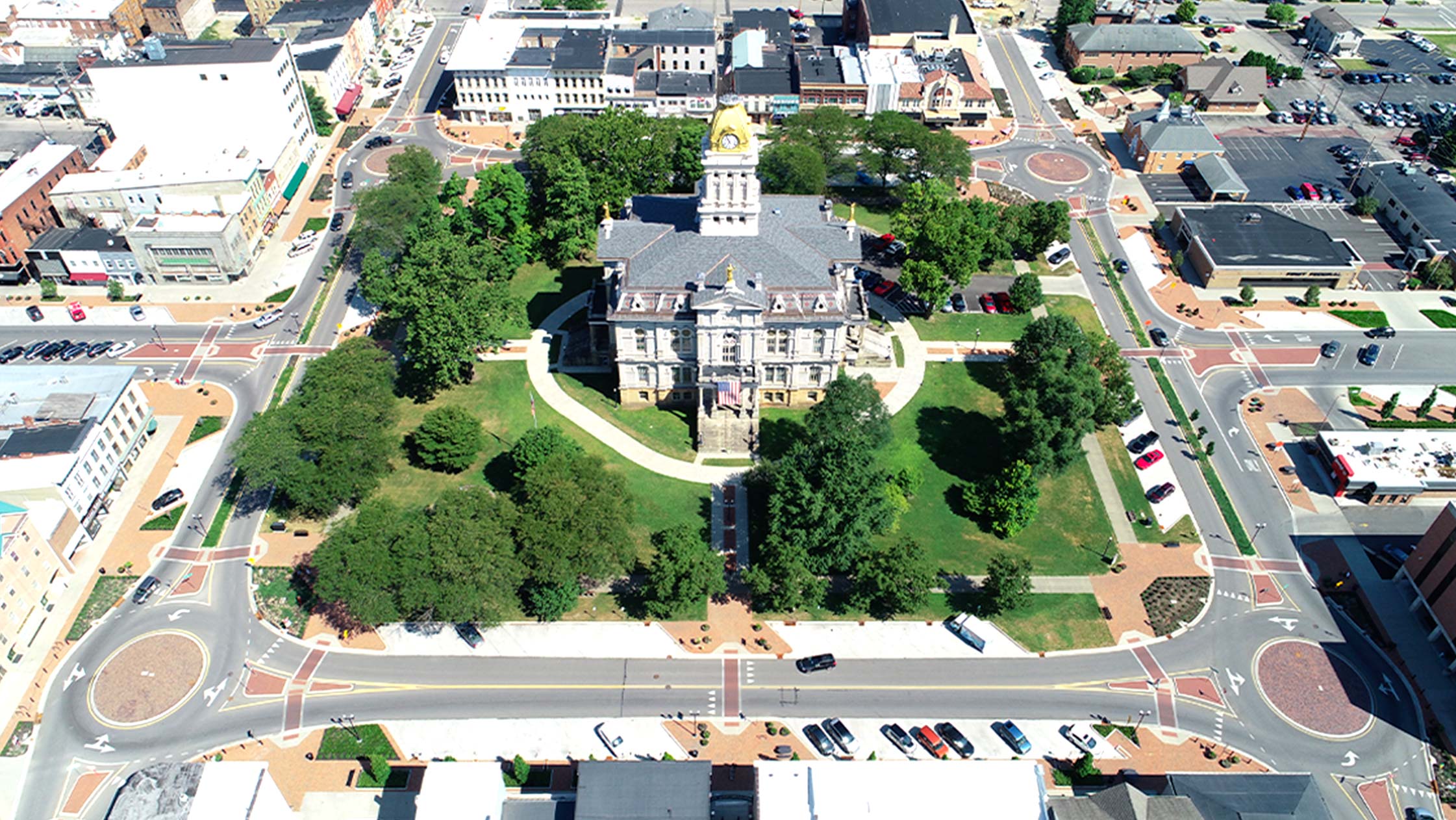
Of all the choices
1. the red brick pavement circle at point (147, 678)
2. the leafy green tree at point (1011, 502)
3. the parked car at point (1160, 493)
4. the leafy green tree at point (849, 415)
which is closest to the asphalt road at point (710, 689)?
the red brick pavement circle at point (147, 678)

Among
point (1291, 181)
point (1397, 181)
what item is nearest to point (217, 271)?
point (1291, 181)

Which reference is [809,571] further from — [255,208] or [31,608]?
[255,208]

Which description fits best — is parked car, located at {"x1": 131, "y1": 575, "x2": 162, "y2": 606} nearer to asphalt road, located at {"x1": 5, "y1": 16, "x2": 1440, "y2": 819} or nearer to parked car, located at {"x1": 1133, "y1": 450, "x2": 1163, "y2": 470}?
asphalt road, located at {"x1": 5, "y1": 16, "x2": 1440, "y2": 819}

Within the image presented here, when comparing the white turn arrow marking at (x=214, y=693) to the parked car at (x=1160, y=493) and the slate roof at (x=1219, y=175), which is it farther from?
the slate roof at (x=1219, y=175)

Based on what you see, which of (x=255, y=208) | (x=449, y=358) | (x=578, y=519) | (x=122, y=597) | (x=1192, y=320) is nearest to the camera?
(x=578, y=519)

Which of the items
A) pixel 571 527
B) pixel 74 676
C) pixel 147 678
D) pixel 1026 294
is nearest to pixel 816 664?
pixel 571 527

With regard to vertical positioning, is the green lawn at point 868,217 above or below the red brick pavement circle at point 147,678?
below
